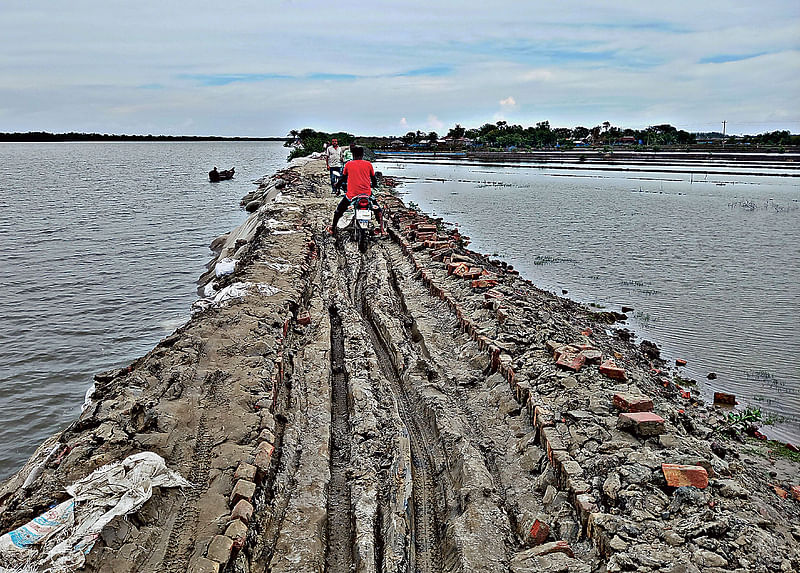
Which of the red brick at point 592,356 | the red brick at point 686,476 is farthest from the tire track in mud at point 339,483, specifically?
the red brick at point 592,356

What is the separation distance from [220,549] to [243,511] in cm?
35

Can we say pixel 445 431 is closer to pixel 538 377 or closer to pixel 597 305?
pixel 538 377

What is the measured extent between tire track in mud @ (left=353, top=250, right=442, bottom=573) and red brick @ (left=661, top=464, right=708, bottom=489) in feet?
5.23

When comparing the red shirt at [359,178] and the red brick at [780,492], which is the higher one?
the red shirt at [359,178]

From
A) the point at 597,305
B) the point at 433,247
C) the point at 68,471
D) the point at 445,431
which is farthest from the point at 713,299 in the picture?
the point at 68,471

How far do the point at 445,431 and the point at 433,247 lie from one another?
6855mm

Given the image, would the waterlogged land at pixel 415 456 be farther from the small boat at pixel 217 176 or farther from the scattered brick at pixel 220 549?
the small boat at pixel 217 176

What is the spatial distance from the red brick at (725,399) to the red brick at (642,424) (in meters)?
3.37

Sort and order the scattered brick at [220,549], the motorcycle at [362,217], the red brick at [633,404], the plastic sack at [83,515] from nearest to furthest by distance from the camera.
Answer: the plastic sack at [83,515]
the scattered brick at [220,549]
the red brick at [633,404]
the motorcycle at [362,217]

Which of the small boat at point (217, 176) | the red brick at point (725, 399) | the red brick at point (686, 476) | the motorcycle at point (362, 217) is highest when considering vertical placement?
the small boat at point (217, 176)

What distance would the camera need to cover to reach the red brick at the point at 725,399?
7289 millimetres

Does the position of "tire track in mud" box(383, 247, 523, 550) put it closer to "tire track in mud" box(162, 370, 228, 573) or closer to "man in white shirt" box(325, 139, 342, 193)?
"tire track in mud" box(162, 370, 228, 573)

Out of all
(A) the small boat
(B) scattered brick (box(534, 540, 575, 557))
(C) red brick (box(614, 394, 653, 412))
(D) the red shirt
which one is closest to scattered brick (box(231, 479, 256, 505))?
(B) scattered brick (box(534, 540, 575, 557))

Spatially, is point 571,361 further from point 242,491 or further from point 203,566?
point 203,566
